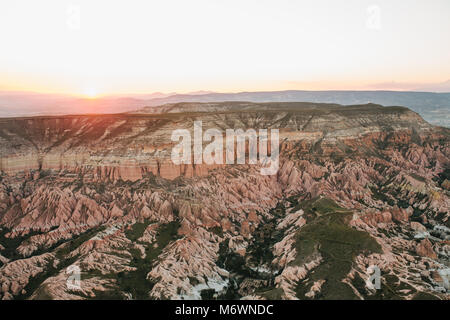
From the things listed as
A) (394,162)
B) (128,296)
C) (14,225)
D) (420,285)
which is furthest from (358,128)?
(14,225)

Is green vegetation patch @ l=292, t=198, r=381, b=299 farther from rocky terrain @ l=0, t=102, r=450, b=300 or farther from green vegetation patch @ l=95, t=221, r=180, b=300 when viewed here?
green vegetation patch @ l=95, t=221, r=180, b=300

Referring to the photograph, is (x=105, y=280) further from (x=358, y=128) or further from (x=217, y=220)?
(x=358, y=128)

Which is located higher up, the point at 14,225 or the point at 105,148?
the point at 105,148

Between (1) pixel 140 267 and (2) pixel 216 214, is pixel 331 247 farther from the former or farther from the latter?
(1) pixel 140 267

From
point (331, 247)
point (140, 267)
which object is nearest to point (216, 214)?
point (140, 267)

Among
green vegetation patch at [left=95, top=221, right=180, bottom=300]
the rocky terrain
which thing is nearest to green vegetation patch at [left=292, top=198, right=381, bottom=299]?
the rocky terrain

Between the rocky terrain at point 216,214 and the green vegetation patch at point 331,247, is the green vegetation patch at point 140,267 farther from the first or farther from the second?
the green vegetation patch at point 331,247

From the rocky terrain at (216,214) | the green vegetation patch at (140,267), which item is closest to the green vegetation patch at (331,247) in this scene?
the rocky terrain at (216,214)

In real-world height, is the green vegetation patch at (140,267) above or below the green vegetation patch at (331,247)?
below
